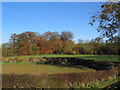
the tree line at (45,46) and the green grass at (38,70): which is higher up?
the tree line at (45,46)

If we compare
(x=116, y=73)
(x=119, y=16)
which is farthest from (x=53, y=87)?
(x=116, y=73)

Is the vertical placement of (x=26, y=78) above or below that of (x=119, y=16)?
below

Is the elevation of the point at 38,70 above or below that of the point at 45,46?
below

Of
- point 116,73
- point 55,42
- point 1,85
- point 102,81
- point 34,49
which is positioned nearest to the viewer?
point 1,85

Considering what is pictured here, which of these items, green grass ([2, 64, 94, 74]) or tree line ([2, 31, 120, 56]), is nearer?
green grass ([2, 64, 94, 74])

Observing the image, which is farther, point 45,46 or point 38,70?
point 45,46

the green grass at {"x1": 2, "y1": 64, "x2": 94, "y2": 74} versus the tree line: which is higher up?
the tree line

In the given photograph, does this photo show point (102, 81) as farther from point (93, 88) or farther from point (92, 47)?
point (92, 47)

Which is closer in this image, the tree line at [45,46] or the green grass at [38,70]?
the green grass at [38,70]

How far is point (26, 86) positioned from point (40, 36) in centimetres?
4684

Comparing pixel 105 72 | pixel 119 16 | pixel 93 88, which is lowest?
pixel 93 88

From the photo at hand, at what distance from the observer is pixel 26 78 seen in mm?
6992

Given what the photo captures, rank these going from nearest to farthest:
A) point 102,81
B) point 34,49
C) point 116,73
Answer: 1. point 102,81
2. point 116,73
3. point 34,49

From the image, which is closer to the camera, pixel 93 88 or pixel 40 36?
pixel 93 88
